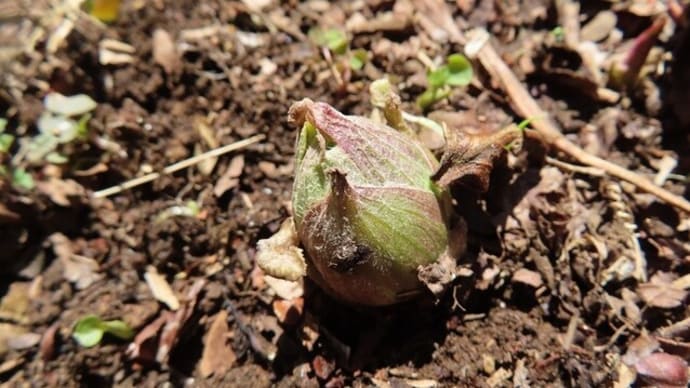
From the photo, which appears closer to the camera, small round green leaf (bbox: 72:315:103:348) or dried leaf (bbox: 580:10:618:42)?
small round green leaf (bbox: 72:315:103:348)

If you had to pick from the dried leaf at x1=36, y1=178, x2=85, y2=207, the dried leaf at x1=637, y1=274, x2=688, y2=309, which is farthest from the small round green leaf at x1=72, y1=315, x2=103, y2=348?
the dried leaf at x1=637, y1=274, x2=688, y2=309

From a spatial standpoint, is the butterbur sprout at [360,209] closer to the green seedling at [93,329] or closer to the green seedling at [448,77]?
the green seedling at [448,77]

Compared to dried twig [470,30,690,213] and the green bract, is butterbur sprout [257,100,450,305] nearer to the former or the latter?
the green bract

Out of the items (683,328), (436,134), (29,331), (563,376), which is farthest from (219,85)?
(683,328)

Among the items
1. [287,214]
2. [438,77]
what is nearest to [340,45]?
[438,77]

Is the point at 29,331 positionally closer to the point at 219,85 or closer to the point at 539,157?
the point at 219,85

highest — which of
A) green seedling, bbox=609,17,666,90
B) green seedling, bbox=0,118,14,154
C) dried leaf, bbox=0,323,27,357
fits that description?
green seedling, bbox=609,17,666,90
